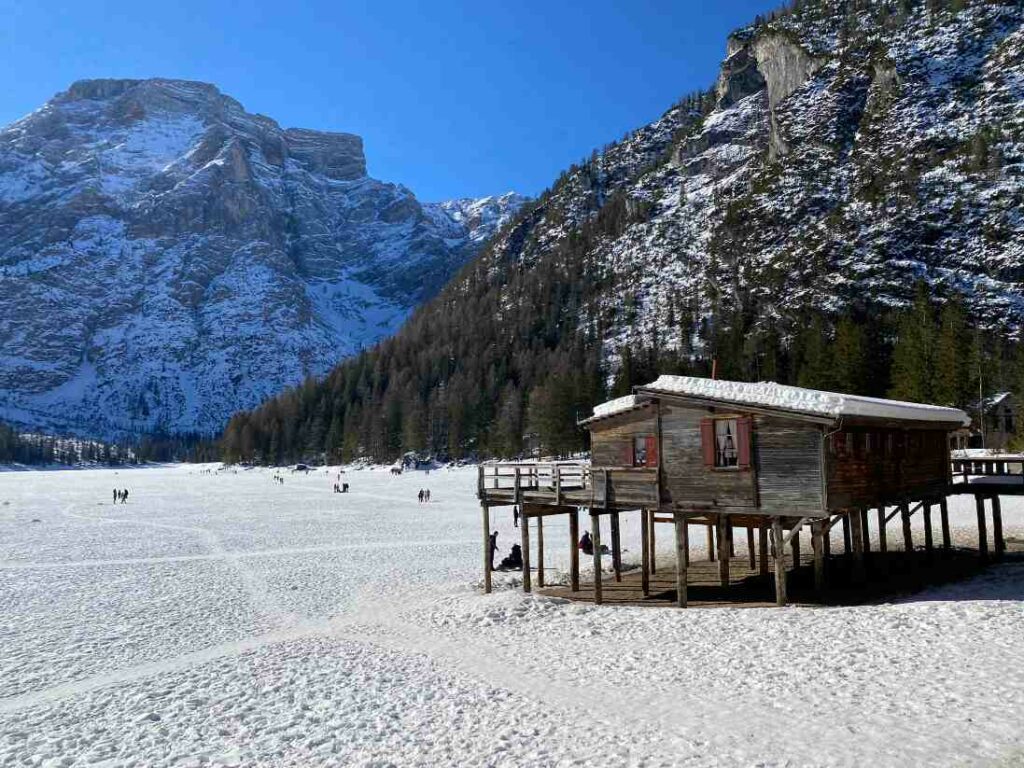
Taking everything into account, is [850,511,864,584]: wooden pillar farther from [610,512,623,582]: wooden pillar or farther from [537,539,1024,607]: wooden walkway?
[610,512,623,582]: wooden pillar

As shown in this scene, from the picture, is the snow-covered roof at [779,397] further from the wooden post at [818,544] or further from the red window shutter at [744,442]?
the wooden post at [818,544]

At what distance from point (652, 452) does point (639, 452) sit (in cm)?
99

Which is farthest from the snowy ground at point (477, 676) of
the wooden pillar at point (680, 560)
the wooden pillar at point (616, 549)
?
the wooden pillar at point (616, 549)

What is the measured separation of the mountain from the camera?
95188 millimetres

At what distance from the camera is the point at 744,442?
19.9 meters

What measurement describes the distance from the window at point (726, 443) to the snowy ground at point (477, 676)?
445 centimetres

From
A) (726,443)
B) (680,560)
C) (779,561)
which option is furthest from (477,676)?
(726,443)

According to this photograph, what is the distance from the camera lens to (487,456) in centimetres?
10481

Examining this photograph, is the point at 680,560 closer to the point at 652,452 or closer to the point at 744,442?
the point at 652,452

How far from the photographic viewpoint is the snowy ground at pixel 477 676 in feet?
35.0

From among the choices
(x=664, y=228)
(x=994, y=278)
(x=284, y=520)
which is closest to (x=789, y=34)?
(x=664, y=228)

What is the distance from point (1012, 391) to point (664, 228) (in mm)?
101126

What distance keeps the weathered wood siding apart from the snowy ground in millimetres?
3392

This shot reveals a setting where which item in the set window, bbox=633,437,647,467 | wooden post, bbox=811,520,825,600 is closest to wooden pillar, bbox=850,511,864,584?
wooden post, bbox=811,520,825,600
